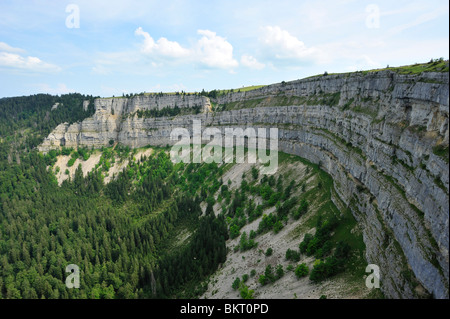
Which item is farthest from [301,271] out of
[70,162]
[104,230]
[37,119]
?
[37,119]

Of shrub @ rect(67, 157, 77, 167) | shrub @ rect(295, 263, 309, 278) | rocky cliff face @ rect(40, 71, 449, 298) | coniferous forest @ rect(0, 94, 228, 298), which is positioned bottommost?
coniferous forest @ rect(0, 94, 228, 298)

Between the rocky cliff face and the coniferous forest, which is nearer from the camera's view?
the rocky cliff face

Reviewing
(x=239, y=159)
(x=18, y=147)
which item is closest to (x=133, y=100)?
(x=18, y=147)

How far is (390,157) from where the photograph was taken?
1358 inches

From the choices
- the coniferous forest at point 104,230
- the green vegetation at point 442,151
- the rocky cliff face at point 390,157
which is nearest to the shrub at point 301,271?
the rocky cliff face at point 390,157

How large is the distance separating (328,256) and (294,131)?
51.7 m

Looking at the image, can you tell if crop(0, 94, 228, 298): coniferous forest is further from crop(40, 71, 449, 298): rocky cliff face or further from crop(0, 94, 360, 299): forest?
crop(40, 71, 449, 298): rocky cliff face

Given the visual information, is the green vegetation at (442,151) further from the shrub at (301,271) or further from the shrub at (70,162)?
the shrub at (70,162)

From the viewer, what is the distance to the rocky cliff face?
76.0 ft

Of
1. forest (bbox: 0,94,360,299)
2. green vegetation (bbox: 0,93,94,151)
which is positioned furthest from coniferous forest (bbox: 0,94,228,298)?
green vegetation (bbox: 0,93,94,151)

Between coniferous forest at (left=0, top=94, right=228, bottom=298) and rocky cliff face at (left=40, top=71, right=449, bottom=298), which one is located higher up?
rocky cliff face at (left=40, top=71, right=449, bottom=298)

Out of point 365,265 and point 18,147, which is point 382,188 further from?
point 18,147

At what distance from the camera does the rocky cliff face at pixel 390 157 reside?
2316 cm

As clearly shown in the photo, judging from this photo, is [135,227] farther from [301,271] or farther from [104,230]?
[301,271]
